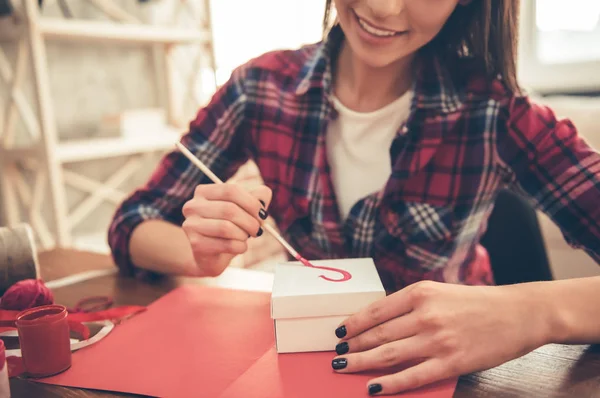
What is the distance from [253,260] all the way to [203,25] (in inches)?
48.7

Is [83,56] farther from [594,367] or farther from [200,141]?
[594,367]

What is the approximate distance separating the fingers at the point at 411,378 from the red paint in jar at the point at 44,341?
35 centimetres

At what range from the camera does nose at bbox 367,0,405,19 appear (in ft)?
2.56

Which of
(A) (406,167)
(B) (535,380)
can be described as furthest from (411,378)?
(A) (406,167)

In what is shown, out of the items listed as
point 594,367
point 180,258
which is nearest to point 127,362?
point 180,258

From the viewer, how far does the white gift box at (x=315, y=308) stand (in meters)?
0.56

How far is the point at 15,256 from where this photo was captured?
2.54 ft

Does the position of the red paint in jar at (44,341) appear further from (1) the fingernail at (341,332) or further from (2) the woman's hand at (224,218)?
(1) the fingernail at (341,332)

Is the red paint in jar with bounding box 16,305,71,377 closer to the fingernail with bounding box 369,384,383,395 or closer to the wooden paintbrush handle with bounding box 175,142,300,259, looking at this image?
the wooden paintbrush handle with bounding box 175,142,300,259

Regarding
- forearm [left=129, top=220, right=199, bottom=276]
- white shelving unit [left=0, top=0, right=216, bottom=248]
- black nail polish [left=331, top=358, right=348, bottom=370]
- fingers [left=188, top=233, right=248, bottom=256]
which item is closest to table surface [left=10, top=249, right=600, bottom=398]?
black nail polish [left=331, top=358, right=348, bottom=370]

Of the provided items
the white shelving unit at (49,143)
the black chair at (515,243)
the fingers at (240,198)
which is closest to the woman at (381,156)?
the fingers at (240,198)

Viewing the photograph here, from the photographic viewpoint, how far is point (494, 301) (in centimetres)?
58

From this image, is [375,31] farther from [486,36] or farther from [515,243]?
[515,243]

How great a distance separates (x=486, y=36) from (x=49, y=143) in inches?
52.3
